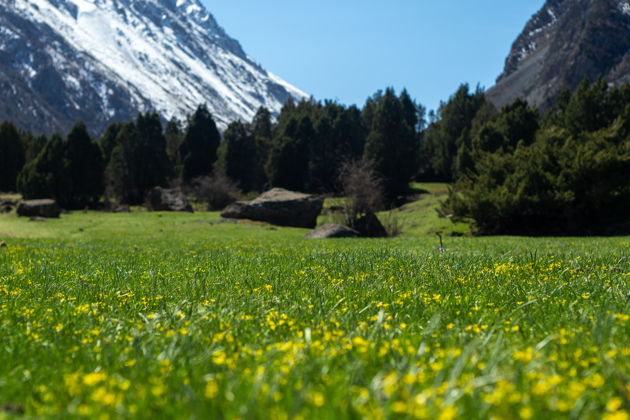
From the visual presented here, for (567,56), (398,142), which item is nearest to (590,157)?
(398,142)

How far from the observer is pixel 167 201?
4891 centimetres

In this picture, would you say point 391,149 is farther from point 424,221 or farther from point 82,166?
point 82,166

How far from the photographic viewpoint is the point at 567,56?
509 ft

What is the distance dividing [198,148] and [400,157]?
2727cm

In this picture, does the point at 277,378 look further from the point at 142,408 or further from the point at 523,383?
the point at 523,383

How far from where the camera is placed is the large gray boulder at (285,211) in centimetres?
3803

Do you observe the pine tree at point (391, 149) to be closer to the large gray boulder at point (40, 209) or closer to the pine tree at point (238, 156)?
the pine tree at point (238, 156)

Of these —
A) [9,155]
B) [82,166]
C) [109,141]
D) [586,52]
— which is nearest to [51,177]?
[82,166]

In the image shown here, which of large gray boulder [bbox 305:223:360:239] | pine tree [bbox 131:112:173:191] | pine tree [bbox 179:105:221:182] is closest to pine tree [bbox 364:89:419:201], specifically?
pine tree [bbox 179:105:221:182]

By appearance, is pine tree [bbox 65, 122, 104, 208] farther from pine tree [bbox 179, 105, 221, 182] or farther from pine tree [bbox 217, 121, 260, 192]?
pine tree [bbox 217, 121, 260, 192]

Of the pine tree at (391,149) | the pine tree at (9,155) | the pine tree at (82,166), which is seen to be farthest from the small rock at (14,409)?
the pine tree at (9,155)

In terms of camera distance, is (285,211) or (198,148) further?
(198,148)

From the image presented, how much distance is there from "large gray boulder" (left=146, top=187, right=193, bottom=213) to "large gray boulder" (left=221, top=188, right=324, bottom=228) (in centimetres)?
1163

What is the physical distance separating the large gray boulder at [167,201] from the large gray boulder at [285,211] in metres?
11.6
